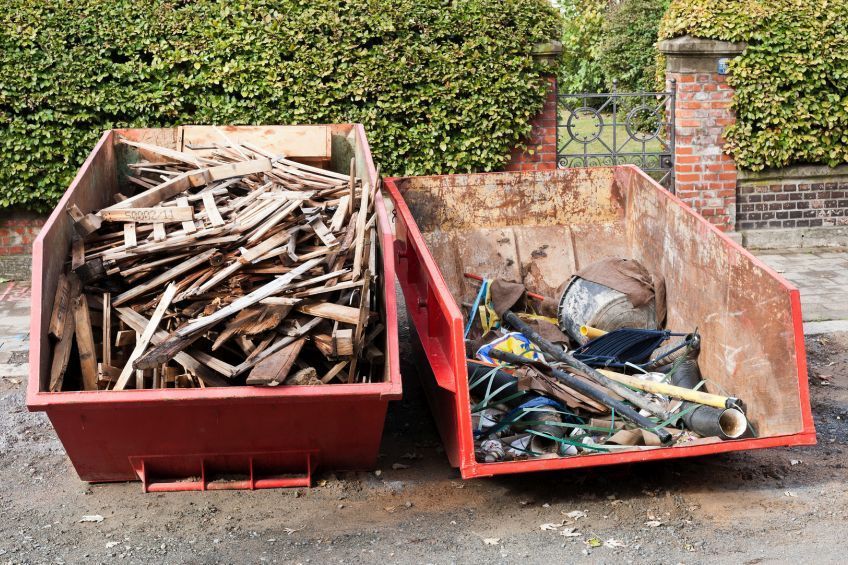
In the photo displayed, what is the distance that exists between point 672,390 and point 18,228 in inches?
268

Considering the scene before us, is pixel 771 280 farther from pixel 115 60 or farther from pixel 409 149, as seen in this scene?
pixel 115 60

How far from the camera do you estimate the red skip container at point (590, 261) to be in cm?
477

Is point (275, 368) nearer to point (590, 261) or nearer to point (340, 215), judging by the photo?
point (340, 215)

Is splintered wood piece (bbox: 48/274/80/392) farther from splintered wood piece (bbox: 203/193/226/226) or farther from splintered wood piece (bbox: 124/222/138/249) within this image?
splintered wood piece (bbox: 203/193/226/226)

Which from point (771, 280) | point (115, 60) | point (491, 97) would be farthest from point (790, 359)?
point (115, 60)

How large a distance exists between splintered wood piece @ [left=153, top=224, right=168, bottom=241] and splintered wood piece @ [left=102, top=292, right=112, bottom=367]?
41 centimetres

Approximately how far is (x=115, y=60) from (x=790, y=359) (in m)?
7.00

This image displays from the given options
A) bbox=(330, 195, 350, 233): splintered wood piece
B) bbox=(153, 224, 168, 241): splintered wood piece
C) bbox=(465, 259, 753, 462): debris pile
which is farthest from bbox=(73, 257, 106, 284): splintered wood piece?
bbox=(465, 259, 753, 462): debris pile

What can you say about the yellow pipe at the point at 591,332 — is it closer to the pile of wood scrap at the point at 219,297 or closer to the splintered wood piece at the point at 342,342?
the pile of wood scrap at the point at 219,297

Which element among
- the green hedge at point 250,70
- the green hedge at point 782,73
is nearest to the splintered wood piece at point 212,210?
the green hedge at point 250,70

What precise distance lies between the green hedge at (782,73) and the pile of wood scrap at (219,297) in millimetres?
5407

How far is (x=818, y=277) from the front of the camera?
29.8ft

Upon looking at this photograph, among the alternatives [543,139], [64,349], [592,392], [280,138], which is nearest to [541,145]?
[543,139]

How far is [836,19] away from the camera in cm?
957
